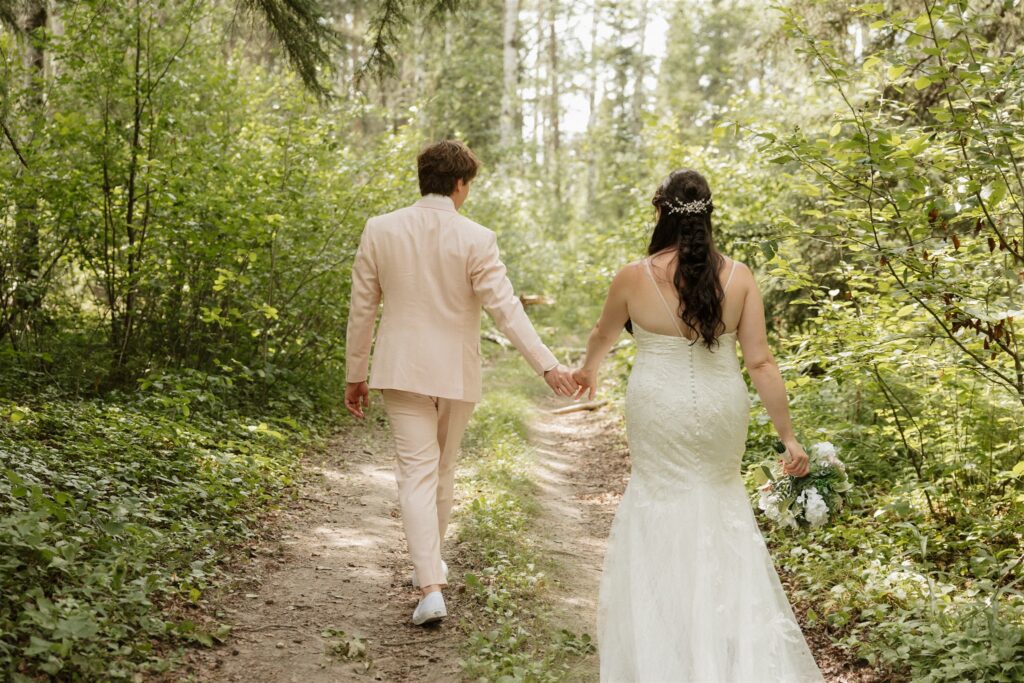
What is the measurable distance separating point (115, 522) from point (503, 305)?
208 cm

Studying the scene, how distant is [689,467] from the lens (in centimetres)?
366

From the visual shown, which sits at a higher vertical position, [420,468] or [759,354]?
[759,354]

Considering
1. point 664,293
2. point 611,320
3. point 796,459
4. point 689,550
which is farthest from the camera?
point 611,320

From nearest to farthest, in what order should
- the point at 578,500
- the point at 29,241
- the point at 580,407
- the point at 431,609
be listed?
the point at 431,609, the point at 578,500, the point at 29,241, the point at 580,407

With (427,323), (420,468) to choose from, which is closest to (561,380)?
(427,323)

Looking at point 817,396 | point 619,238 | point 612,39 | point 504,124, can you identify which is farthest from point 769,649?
point 612,39

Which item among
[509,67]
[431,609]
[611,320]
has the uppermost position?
[509,67]

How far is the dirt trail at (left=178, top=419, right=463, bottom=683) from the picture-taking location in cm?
390

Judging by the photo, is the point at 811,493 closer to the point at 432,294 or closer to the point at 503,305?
the point at 503,305

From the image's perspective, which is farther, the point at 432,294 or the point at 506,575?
the point at 506,575

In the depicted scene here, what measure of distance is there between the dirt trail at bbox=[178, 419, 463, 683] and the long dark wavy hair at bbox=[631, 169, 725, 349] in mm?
1877

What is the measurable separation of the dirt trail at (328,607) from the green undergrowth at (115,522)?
183mm

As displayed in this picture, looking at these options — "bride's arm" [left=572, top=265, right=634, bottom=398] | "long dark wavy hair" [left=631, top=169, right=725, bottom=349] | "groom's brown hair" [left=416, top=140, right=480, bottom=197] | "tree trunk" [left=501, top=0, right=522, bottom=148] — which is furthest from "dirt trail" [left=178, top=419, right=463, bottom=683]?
"tree trunk" [left=501, top=0, right=522, bottom=148]

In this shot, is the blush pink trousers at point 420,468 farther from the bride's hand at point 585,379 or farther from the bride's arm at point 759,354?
the bride's arm at point 759,354
